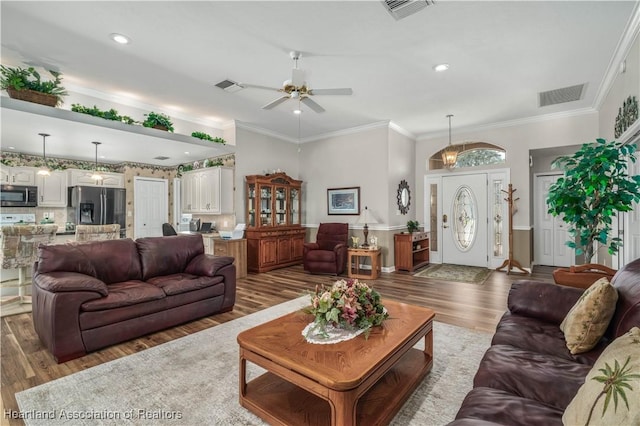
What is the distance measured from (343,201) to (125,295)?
181 inches

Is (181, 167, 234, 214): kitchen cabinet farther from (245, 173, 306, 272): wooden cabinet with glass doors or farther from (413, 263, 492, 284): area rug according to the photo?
(413, 263, 492, 284): area rug

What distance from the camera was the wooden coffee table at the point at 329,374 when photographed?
4.92ft

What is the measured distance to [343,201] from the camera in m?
6.69

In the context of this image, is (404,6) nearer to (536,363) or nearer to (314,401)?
Result: (536,363)

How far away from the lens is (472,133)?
641 centimetres

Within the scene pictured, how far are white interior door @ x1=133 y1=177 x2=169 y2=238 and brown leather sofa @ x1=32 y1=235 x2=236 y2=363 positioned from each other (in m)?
3.97

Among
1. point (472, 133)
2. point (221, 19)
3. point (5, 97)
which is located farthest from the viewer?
point (472, 133)

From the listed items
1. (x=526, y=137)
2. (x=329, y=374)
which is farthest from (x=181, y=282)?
(x=526, y=137)

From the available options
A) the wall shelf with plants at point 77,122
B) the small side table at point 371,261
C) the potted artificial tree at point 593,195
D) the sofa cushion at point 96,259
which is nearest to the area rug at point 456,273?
the small side table at point 371,261

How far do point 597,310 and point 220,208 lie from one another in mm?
5612

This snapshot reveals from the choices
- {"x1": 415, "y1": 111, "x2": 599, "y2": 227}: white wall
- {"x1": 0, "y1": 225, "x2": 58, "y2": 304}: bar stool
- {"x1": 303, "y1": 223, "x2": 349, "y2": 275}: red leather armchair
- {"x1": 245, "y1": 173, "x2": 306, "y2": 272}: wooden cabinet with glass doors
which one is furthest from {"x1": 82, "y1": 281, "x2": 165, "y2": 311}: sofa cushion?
{"x1": 415, "y1": 111, "x2": 599, "y2": 227}: white wall

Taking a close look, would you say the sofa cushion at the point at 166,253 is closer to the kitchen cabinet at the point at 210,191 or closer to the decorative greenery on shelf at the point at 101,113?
the decorative greenery on shelf at the point at 101,113

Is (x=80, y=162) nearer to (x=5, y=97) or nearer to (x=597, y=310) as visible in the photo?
(x=5, y=97)

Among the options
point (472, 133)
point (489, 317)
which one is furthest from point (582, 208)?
point (472, 133)
